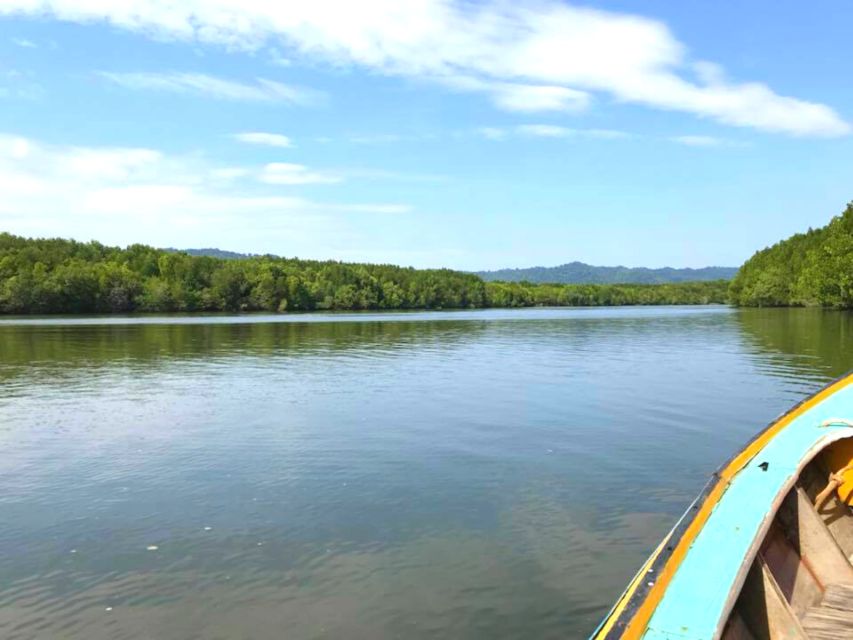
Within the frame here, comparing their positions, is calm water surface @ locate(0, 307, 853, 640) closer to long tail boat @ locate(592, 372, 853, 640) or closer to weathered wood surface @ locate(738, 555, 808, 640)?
long tail boat @ locate(592, 372, 853, 640)

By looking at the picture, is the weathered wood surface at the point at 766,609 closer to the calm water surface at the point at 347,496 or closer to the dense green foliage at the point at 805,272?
the calm water surface at the point at 347,496

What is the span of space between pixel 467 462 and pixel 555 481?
2512mm

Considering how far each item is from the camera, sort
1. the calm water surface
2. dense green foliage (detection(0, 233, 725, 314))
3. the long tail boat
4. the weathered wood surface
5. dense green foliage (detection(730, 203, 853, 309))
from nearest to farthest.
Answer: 1. the long tail boat
2. the weathered wood surface
3. the calm water surface
4. dense green foliage (detection(730, 203, 853, 309))
5. dense green foliage (detection(0, 233, 725, 314))

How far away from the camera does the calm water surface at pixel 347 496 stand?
9.11 m

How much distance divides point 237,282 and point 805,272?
117373 millimetres

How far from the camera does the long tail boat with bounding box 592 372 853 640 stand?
5.11 metres

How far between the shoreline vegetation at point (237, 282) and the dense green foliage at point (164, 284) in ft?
0.68

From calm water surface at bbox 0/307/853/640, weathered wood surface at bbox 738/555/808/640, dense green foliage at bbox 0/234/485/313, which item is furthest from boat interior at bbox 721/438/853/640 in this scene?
dense green foliage at bbox 0/234/485/313

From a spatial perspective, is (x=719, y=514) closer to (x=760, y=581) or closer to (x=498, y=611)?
(x=760, y=581)

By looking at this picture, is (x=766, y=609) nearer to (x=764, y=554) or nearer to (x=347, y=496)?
(x=764, y=554)

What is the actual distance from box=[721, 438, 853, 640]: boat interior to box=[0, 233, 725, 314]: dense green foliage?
5274 inches

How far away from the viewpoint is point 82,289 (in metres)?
129

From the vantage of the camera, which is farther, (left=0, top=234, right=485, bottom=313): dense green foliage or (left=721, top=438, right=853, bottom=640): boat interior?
(left=0, top=234, right=485, bottom=313): dense green foliage

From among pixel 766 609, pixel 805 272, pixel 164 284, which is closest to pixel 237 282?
pixel 164 284
